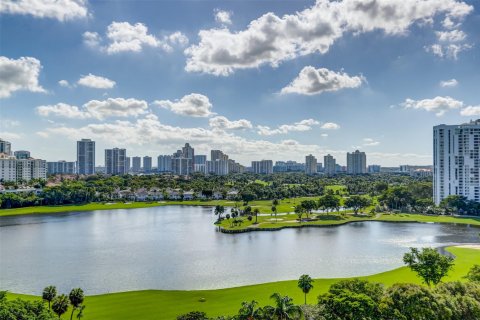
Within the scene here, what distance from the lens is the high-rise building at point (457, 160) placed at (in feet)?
276

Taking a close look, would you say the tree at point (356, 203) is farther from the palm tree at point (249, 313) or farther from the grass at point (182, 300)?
the palm tree at point (249, 313)

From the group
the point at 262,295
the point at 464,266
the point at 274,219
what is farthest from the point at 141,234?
the point at 464,266

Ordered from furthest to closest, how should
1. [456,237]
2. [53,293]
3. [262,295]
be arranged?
1. [456,237]
2. [262,295]
3. [53,293]

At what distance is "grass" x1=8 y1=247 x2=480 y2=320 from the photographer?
2412 cm

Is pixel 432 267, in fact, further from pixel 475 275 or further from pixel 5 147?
pixel 5 147

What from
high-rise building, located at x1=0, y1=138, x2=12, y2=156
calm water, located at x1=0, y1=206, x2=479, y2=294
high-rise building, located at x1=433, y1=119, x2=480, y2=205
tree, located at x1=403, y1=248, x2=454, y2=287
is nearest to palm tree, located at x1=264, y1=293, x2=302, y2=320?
tree, located at x1=403, y1=248, x2=454, y2=287

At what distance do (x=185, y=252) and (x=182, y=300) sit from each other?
1634 centimetres

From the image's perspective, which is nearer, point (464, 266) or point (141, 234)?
point (464, 266)

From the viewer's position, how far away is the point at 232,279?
32.7 metres

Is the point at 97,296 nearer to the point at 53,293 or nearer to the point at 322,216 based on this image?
the point at 53,293

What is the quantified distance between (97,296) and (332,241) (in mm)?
33448

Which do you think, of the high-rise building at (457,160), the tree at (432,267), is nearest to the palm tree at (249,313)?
the tree at (432,267)

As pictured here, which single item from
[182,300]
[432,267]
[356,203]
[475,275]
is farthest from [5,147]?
[475,275]

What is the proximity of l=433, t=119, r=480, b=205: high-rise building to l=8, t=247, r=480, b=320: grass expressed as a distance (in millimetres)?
63180
